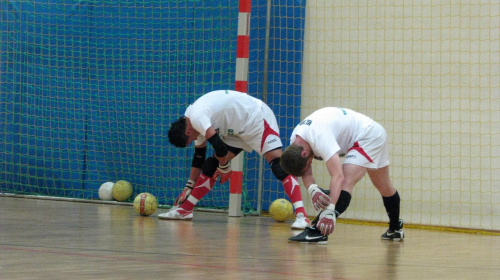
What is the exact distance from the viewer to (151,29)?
33.5ft

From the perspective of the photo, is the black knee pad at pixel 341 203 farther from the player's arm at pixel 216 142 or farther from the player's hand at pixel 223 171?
the player's hand at pixel 223 171

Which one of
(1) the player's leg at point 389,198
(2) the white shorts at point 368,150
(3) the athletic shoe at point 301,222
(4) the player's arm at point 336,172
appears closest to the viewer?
(4) the player's arm at point 336,172

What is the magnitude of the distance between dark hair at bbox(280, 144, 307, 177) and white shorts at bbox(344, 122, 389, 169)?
53 centimetres

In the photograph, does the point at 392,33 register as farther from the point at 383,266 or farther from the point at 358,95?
the point at 383,266

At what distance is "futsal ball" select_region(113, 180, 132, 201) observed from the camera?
10000 millimetres

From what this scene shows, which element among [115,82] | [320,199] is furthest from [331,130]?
[115,82]

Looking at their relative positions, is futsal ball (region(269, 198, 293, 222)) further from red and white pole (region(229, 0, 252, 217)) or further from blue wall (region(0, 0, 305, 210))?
blue wall (region(0, 0, 305, 210))

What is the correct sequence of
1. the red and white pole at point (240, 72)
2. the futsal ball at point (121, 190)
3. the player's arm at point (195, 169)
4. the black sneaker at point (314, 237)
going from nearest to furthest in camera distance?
the black sneaker at point (314, 237) → the player's arm at point (195, 169) → the red and white pole at point (240, 72) → the futsal ball at point (121, 190)

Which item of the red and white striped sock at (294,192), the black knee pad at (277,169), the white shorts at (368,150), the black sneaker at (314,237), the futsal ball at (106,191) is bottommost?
the futsal ball at (106,191)

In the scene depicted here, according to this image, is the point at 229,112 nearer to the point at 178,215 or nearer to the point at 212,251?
the point at 178,215

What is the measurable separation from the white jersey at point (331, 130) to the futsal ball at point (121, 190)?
4290 mm

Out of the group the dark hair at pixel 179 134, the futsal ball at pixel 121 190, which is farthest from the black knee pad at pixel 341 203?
the futsal ball at pixel 121 190

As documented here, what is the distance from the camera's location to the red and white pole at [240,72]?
29.1ft

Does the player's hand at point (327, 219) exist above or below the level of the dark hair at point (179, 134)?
below
